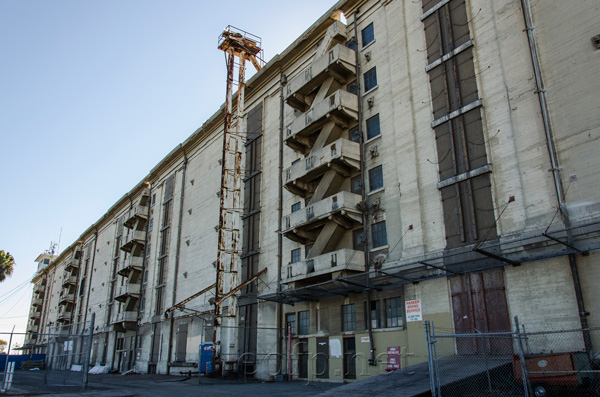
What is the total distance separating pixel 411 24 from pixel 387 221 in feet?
37.8

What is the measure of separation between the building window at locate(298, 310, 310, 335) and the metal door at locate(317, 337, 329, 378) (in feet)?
5.69

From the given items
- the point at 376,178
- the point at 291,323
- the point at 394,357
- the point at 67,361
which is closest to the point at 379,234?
the point at 376,178

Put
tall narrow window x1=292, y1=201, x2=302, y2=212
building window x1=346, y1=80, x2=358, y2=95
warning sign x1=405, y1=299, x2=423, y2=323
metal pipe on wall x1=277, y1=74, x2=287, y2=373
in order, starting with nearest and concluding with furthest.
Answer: warning sign x1=405, y1=299, x2=423, y2=323
building window x1=346, y1=80, x2=358, y2=95
metal pipe on wall x1=277, y1=74, x2=287, y2=373
tall narrow window x1=292, y1=201, x2=302, y2=212

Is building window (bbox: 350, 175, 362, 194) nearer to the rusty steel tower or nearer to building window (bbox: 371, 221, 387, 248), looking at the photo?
building window (bbox: 371, 221, 387, 248)

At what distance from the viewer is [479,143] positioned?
22.3 meters

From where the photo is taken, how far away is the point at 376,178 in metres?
27.8

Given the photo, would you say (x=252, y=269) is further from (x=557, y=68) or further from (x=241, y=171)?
(x=557, y=68)

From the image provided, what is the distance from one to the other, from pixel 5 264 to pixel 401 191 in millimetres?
72607

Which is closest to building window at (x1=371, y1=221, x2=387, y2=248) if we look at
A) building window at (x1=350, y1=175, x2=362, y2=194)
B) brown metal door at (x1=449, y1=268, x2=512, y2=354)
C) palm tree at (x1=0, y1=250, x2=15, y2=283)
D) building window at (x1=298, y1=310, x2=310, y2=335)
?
building window at (x1=350, y1=175, x2=362, y2=194)

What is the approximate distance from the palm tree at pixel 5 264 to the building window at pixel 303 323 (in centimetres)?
6310

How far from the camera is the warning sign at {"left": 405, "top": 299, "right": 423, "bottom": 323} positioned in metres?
23.2

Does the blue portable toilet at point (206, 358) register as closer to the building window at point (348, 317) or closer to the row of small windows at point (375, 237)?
the building window at point (348, 317)

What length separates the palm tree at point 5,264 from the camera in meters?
74.4

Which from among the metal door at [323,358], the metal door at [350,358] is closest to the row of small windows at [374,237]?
the metal door at [350,358]
